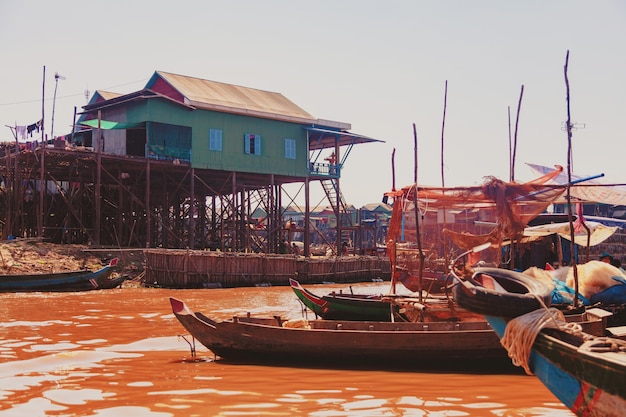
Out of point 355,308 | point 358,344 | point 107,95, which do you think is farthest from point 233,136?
point 358,344

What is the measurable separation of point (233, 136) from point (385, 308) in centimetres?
1859

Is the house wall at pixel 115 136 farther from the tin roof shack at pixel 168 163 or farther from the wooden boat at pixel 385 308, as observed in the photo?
the wooden boat at pixel 385 308

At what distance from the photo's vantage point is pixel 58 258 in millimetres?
23359

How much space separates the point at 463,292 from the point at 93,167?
79.1 feet

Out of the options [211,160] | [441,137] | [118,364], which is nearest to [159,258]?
[211,160]

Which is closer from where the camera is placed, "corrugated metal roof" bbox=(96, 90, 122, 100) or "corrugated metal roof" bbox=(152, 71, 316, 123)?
"corrugated metal roof" bbox=(152, 71, 316, 123)

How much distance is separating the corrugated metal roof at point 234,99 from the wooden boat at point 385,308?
16.8 meters

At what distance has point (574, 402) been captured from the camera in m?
5.38

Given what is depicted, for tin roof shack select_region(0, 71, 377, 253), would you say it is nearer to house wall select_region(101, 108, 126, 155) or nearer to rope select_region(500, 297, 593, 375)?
house wall select_region(101, 108, 126, 155)

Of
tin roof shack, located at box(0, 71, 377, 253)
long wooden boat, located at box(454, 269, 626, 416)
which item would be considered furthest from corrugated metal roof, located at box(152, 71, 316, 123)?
long wooden boat, located at box(454, 269, 626, 416)

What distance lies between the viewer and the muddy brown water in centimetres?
748

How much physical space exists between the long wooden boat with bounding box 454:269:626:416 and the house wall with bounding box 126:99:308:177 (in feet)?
78.5

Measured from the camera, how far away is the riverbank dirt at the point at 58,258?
882 inches

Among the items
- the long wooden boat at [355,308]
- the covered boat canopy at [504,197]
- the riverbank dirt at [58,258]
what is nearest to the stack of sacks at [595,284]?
the covered boat canopy at [504,197]
